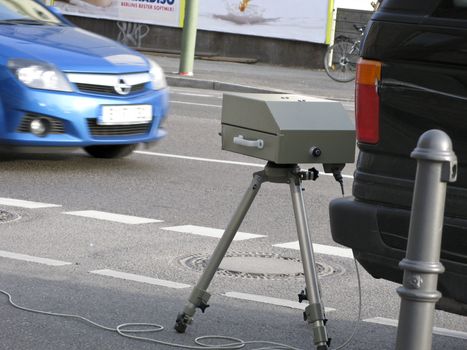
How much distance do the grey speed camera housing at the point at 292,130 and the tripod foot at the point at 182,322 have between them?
84 centimetres

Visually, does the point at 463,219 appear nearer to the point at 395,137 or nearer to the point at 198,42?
the point at 395,137

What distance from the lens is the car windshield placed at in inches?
447

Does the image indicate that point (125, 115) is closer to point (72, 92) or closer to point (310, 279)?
point (72, 92)

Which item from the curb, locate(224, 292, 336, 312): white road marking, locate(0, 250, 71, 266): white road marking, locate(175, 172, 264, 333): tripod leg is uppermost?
locate(175, 172, 264, 333): tripod leg

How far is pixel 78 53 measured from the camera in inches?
416

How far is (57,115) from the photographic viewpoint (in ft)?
33.6

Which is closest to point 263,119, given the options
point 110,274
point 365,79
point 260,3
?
point 365,79

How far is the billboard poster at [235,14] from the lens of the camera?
27344mm

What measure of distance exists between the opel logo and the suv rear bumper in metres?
5.69

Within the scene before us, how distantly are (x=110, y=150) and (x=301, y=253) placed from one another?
20.5 feet

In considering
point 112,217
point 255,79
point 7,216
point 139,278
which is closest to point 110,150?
point 112,217

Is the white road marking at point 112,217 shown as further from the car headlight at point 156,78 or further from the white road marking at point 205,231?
the car headlight at point 156,78

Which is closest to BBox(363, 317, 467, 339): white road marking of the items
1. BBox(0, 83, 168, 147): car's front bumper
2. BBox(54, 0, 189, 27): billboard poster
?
BBox(0, 83, 168, 147): car's front bumper

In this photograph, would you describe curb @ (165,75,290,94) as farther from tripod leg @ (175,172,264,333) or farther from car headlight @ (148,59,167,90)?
tripod leg @ (175,172,264,333)
